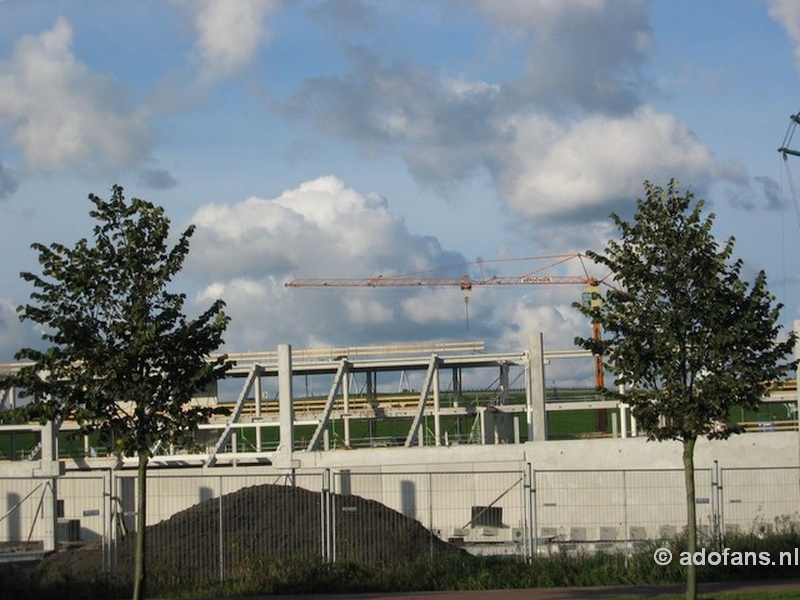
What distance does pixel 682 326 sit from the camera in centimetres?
1803

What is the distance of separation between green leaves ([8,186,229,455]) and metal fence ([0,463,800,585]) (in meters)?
8.46

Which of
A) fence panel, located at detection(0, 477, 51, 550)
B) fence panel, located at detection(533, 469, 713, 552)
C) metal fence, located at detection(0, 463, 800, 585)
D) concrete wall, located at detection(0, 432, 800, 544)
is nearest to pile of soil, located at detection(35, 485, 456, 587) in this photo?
metal fence, located at detection(0, 463, 800, 585)

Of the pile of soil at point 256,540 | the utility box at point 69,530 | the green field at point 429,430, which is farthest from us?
the green field at point 429,430

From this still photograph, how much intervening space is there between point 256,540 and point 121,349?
12.4 m

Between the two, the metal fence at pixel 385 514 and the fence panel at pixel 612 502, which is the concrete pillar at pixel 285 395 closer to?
the metal fence at pixel 385 514

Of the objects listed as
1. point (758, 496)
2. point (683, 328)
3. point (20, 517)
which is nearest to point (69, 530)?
point (20, 517)

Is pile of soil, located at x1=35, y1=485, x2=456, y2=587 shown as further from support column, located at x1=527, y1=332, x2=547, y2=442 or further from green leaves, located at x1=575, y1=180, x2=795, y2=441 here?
support column, located at x1=527, y1=332, x2=547, y2=442

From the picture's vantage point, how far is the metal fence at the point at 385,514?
87.2ft

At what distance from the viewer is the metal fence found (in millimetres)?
26578

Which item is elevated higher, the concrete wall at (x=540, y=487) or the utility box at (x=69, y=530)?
the concrete wall at (x=540, y=487)

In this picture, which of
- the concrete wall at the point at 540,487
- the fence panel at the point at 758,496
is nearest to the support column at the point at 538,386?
the concrete wall at the point at 540,487

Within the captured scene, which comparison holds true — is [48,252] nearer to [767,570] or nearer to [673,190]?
[673,190]

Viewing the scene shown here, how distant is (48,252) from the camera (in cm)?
1723

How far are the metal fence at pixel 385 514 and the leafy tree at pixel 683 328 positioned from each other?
8.32 metres
